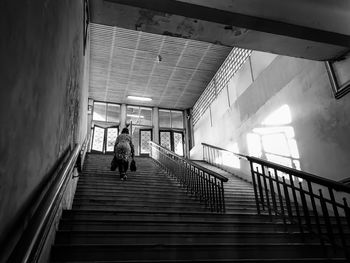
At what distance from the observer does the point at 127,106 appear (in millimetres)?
15625

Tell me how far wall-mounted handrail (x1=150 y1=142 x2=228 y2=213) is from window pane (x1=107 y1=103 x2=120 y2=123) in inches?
314

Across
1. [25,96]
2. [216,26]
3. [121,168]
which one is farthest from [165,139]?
[25,96]

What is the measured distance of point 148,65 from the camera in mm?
11695

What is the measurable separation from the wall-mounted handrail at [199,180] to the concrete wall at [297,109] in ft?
6.92

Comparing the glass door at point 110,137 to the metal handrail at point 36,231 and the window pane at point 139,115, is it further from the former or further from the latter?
the metal handrail at point 36,231

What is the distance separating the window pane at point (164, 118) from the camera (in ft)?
53.6

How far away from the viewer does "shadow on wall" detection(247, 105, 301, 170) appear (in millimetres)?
6488

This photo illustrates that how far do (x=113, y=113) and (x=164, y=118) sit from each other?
3016 mm

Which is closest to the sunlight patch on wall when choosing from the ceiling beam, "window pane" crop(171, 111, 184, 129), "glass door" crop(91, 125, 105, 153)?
the ceiling beam

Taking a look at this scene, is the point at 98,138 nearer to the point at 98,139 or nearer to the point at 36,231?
the point at 98,139

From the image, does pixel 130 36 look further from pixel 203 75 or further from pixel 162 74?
pixel 203 75

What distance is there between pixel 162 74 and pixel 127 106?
4.06m

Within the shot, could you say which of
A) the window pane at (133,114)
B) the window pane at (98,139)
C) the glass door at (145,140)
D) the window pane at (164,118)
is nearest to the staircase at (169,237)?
the window pane at (98,139)

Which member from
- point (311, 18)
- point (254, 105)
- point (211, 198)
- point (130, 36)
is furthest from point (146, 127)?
point (311, 18)
